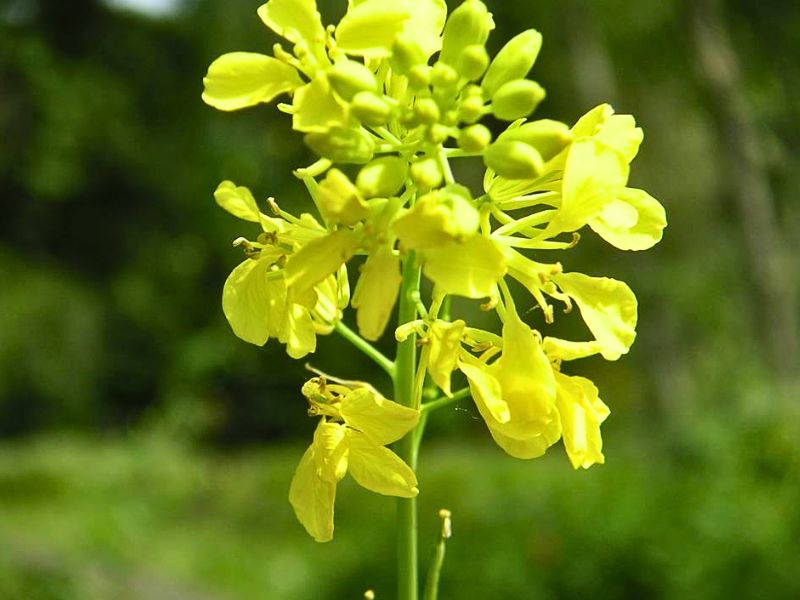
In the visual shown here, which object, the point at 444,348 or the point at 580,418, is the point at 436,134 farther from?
the point at 580,418

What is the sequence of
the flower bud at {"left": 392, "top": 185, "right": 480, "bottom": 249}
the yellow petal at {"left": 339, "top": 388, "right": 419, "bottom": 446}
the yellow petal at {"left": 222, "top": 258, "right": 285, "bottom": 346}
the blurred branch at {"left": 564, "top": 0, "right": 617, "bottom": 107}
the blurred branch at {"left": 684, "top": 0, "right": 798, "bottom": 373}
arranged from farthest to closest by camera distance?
1. the blurred branch at {"left": 564, "top": 0, "right": 617, "bottom": 107}
2. the blurred branch at {"left": 684, "top": 0, "right": 798, "bottom": 373}
3. the yellow petal at {"left": 222, "top": 258, "right": 285, "bottom": 346}
4. the yellow petal at {"left": 339, "top": 388, "right": 419, "bottom": 446}
5. the flower bud at {"left": 392, "top": 185, "right": 480, "bottom": 249}

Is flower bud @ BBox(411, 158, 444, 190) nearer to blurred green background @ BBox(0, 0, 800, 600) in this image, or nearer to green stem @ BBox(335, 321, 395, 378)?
green stem @ BBox(335, 321, 395, 378)

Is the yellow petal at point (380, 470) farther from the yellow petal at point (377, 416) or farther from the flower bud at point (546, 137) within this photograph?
the flower bud at point (546, 137)

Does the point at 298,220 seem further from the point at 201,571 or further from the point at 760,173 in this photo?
the point at 760,173

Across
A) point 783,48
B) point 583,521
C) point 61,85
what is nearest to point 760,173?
point 783,48

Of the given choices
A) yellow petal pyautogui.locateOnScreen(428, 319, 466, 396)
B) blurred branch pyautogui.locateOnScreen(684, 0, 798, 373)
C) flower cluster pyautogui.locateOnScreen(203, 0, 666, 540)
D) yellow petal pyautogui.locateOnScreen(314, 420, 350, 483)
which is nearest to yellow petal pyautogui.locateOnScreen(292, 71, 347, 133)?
flower cluster pyautogui.locateOnScreen(203, 0, 666, 540)
